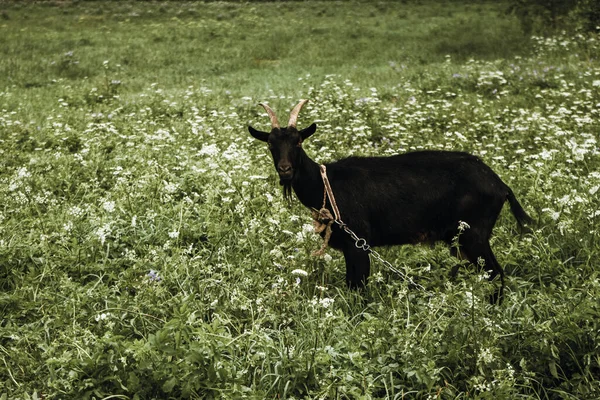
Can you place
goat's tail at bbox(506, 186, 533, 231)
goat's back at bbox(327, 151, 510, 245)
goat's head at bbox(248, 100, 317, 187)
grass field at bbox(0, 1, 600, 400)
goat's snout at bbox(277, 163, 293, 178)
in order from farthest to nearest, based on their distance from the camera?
1. goat's tail at bbox(506, 186, 533, 231)
2. goat's back at bbox(327, 151, 510, 245)
3. goat's head at bbox(248, 100, 317, 187)
4. goat's snout at bbox(277, 163, 293, 178)
5. grass field at bbox(0, 1, 600, 400)

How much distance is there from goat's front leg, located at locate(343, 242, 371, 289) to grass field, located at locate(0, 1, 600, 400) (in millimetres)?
107

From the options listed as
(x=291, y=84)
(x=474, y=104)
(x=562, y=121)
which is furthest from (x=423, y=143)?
(x=291, y=84)

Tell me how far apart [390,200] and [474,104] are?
6.97 metres

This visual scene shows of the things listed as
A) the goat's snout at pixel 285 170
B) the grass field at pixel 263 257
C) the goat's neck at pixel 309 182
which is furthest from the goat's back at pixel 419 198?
the goat's snout at pixel 285 170

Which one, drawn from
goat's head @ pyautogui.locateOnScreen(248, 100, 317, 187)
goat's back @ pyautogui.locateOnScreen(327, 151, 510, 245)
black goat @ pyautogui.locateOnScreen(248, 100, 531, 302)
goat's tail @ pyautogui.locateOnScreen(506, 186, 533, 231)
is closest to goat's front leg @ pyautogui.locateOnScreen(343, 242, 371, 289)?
black goat @ pyautogui.locateOnScreen(248, 100, 531, 302)

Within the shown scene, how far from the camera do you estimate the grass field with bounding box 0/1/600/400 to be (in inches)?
151

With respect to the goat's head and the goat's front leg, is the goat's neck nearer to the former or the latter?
the goat's head

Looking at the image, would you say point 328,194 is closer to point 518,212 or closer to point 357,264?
point 357,264

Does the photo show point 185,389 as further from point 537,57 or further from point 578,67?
point 537,57

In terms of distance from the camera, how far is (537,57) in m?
16.3

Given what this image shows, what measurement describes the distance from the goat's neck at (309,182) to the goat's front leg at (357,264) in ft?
1.67

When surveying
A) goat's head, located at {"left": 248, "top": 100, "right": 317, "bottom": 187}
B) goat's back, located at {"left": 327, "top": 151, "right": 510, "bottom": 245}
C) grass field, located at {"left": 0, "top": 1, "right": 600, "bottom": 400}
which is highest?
goat's head, located at {"left": 248, "top": 100, "right": 317, "bottom": 187}

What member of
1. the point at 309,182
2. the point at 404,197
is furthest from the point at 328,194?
the point at 404,197

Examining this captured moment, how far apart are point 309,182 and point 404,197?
2.82 ft
